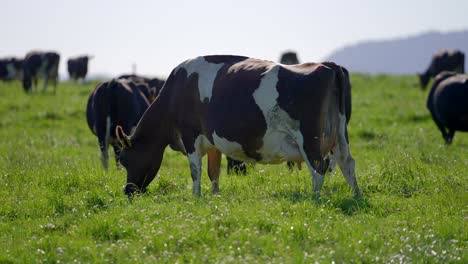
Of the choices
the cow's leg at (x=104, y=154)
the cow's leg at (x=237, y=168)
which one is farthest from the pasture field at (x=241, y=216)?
the cow's leg at (x=104, y=154)

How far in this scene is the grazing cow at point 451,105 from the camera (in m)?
19.1

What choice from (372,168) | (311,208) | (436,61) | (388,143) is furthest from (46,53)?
(311,208)

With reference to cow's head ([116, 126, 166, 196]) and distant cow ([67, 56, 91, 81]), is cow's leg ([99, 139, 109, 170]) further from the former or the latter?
distant cow ([67, 56, 91, 81])

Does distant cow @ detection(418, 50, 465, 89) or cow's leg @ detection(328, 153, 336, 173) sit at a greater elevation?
cow's leg @ detection(328, 153, 336, 173)

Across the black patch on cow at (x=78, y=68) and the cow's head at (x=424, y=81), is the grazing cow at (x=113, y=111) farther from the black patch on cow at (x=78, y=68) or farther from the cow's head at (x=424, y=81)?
the black patch on cow at (x=78, y=68)

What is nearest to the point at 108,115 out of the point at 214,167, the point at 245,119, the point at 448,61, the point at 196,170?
the point at 214,167

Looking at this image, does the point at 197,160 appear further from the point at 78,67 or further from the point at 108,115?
the point at 78,67

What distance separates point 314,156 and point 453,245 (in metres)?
2.43

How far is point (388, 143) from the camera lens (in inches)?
719

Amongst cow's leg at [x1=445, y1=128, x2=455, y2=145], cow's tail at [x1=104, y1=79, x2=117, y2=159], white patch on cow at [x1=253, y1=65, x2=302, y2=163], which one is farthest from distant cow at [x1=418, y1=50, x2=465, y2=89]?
white patch on cow at [x1=253, y1=65, x2=302, y2=163]

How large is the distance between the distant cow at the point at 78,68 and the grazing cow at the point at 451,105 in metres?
31.9

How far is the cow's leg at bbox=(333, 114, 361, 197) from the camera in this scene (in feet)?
32.7

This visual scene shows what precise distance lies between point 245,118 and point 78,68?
39.8 m

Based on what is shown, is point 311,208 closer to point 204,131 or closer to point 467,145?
point 204,131
